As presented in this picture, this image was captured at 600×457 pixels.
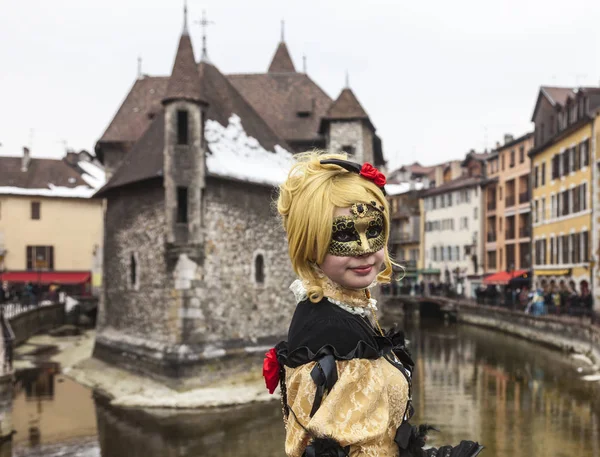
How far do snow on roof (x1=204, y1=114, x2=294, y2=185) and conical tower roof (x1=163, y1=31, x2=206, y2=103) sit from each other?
1.41 meters

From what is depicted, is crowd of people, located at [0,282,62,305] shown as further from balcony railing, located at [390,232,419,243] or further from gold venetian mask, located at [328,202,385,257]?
balcony railing, located at [390,232,419,243]

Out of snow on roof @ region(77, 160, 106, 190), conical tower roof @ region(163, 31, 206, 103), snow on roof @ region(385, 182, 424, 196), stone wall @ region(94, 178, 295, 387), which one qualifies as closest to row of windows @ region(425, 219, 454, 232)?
snow on roof @ region(385, 182, 424, 196)

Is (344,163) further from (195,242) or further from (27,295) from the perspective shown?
(27,295)

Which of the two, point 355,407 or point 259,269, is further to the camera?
point 259,269

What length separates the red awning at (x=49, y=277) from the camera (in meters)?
43.8

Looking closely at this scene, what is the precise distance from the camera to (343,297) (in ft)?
9.24

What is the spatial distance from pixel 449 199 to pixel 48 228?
34.5 m

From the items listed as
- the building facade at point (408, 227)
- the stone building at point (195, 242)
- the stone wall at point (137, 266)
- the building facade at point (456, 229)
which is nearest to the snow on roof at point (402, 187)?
the building facade at point (408, 227)

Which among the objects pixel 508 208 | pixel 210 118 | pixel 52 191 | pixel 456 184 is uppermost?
pixel 456 184

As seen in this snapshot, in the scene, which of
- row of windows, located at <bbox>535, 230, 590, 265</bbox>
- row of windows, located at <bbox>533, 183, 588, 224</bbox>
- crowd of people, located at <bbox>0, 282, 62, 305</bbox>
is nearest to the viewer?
row of windows, located at <bbox>535, 230, 590, 265</bbox>

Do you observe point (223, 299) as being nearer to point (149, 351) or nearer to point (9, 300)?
point (149, 351)

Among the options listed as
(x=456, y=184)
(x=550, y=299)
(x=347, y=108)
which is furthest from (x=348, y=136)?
(x=456, y=184)

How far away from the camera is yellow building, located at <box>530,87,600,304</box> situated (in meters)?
31.9

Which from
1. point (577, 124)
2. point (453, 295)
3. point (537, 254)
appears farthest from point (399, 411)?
point (453, 295)
